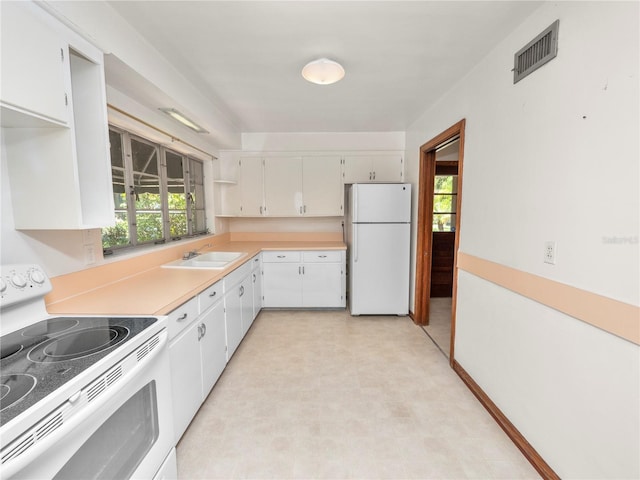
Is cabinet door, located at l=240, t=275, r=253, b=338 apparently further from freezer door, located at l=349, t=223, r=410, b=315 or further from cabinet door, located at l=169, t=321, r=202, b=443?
A: freezer door, located at l=349, t=223, r=410, b=315

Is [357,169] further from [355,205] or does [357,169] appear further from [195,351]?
[195,351]

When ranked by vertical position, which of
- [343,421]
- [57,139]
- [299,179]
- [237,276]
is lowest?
[343,421]

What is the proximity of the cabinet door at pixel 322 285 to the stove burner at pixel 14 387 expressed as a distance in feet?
9.35

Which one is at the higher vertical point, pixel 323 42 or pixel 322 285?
pixel 323 42

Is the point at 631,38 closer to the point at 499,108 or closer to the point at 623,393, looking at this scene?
the point at 499,108

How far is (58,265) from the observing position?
149cm

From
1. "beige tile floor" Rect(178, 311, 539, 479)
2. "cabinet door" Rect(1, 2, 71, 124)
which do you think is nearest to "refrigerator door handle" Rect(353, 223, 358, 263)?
"beige tile floor" Rect(178, 311, 539, 479)

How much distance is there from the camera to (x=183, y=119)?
8.15ft

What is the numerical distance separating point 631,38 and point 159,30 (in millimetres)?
2184

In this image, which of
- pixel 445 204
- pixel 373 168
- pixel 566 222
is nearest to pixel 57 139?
pixel 566 222

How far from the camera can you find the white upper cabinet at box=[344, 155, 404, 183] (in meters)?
3.82

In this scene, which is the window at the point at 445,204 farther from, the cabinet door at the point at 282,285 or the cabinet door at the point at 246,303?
the cabinet door at the point at 246,303

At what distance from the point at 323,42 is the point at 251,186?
2.36 meters

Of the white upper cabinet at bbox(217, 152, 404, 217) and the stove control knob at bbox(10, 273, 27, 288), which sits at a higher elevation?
the white upper cabinet at bbox(217, 152, 404, 217)
